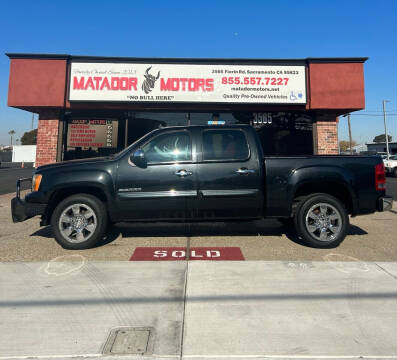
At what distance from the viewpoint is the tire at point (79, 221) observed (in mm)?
4477

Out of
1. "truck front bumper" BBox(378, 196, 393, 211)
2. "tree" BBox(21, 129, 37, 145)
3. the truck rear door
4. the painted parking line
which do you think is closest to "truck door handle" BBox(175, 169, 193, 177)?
the truck rear door

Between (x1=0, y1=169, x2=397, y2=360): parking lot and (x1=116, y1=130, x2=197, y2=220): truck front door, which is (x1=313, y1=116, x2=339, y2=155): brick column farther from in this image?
(x1=116, y1=130, x2=197, y2=220): truck front door

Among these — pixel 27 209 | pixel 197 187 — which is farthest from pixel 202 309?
pixel 27 209

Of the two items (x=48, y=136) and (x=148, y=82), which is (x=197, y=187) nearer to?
(x=148, y=82)

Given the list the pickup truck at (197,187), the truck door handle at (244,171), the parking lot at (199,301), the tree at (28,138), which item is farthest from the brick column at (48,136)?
the tree at (28,138)

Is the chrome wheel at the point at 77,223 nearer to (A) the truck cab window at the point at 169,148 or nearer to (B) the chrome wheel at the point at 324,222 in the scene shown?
(A) the truck cab window at the point at 169,148

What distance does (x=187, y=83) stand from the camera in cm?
942

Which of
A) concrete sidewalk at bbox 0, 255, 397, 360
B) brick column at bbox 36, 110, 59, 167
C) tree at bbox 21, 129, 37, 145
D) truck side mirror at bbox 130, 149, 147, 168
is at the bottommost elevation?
concrete sidewalk at bbox 0, 255, 397, 360

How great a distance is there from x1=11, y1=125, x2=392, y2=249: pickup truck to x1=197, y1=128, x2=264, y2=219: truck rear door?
0.02m

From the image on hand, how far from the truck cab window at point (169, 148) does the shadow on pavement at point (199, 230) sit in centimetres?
160

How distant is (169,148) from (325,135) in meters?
7.37

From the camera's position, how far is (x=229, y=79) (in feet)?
31.1

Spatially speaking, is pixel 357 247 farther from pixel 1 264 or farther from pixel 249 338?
pixel 1 264

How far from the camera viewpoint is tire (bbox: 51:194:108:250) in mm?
4477
